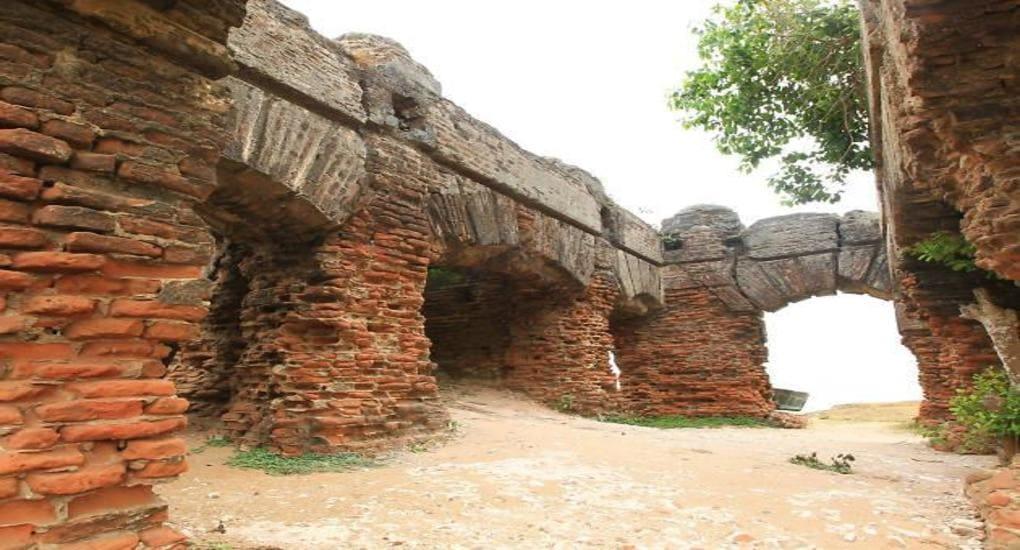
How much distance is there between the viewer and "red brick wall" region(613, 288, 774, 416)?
12.5 metres

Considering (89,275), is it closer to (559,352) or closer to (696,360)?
(559,352)

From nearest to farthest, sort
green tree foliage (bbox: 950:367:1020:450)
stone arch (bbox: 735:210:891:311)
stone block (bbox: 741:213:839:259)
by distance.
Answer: green tree foliage (bbox: 950:367:1020:450) < stone arch (bbox: 735:210:891:311) < stone block (bbox: 741:213:839:259)

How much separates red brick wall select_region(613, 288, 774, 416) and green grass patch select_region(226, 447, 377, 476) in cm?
886

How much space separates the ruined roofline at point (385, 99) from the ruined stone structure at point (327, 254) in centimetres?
3

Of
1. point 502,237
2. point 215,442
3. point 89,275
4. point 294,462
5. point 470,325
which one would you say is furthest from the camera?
point 470,325

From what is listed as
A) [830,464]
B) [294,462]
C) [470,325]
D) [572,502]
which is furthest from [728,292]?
[294,462]

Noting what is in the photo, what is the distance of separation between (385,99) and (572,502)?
4.15 m

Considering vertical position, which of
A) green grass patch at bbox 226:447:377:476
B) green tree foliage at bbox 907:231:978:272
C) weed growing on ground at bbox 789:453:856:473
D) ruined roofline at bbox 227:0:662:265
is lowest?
green grass patch at bbox 226:447:377:476

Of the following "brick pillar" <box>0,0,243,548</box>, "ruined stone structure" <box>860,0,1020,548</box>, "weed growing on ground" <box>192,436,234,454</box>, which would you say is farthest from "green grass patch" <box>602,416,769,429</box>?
"brick pillar" <box>0,0,243,548</box>

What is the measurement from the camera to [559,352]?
966cm

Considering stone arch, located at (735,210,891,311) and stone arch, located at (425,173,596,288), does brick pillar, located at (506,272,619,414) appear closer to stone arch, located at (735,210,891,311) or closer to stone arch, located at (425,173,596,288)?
stone arch, located at (425,173,596,288)

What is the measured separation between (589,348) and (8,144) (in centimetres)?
849

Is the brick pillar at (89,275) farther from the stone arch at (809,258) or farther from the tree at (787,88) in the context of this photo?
the stone arch at (809,258)

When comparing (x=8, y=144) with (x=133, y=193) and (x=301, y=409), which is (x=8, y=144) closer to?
(x=133, y=193)
